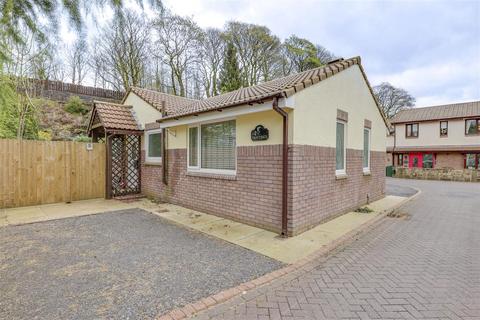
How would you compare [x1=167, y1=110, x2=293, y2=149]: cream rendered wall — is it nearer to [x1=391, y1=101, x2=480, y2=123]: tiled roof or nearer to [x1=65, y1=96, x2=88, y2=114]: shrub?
[x1=65, y1=96, x2=88, y2=114]: shrub

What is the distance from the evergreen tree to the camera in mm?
22391

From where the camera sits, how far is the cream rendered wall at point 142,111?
944cm

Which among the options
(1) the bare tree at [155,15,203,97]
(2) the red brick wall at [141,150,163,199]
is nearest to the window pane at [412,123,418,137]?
(1) the bare tree at [155,15,203,97]

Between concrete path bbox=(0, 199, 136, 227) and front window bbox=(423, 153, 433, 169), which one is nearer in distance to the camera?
concrete path bbox=(0, 199, 136, 227)

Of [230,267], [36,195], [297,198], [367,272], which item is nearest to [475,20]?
[297,198]

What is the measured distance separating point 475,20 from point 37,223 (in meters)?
14.5

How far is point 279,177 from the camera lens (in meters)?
5.46

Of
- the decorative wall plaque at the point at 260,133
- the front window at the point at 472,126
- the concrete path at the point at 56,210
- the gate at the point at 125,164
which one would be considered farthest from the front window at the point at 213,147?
the front window at the point at 472,126

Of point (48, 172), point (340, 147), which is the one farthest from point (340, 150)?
point (48, 172)

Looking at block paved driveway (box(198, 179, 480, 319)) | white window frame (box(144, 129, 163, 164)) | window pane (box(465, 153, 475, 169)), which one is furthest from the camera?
window pane (box(465, 153, 475, 169))

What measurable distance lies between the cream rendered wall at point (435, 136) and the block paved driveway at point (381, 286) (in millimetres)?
22948

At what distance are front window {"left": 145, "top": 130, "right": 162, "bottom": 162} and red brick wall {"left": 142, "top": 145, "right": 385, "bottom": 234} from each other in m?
1.11

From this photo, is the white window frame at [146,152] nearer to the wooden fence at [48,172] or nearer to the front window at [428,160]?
the wooden fence at [48,172]

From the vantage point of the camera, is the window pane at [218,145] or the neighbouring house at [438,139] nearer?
the window pane at [218,145]
